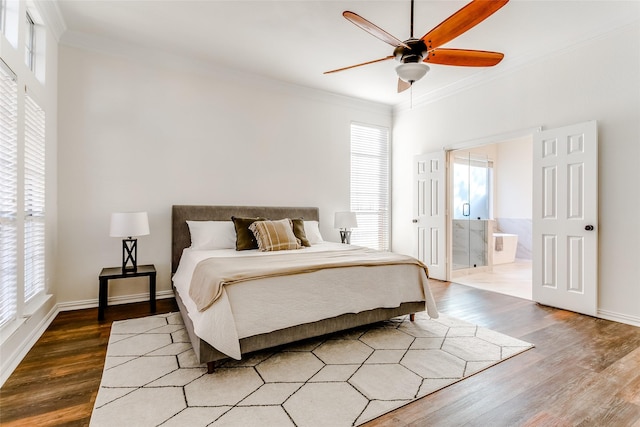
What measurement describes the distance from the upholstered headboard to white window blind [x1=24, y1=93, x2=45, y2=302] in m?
1.26

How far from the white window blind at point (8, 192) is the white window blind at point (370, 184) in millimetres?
4332

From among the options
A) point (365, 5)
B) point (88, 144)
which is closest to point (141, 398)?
point (88, 144)

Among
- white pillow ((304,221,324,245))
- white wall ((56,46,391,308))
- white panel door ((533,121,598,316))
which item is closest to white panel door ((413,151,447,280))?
white panel door ((533,121,598,316))

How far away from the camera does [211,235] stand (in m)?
3.88

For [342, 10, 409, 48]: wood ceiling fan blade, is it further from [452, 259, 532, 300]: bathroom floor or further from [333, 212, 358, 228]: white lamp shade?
[452, 259, 532, 300]: bathroom floor

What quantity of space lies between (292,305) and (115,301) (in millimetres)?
2567

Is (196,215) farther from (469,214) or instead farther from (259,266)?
(469,214)

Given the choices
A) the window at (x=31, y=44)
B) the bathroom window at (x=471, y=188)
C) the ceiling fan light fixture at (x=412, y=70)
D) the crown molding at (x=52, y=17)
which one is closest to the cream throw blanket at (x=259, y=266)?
the ceiling fan light fixture at (x=412, y=70)

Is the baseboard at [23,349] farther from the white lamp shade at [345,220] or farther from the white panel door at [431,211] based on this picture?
the white panel door at [431,211]

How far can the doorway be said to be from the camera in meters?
5.27

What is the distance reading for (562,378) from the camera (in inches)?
82.8

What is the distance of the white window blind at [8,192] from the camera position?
2.11 m

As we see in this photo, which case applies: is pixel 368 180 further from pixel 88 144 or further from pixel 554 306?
pixel 88 144

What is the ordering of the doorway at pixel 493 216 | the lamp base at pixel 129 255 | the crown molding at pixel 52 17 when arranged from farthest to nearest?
the doorway at pixel 493 216 → the lamp base at pixel 129 255 → the crown molding at pixel 52 17
